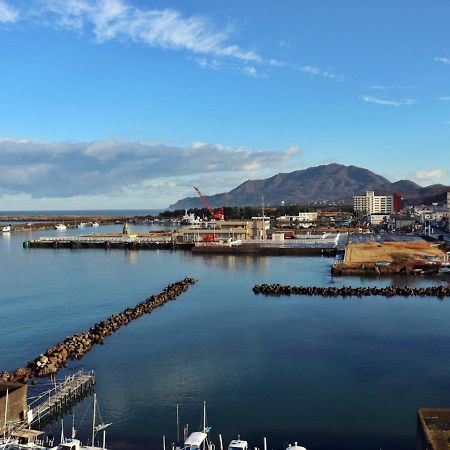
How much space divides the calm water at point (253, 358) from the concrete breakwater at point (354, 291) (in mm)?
942

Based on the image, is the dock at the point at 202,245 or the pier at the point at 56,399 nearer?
the pier at the point at 56,399

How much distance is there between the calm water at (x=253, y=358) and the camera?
26.9 feet

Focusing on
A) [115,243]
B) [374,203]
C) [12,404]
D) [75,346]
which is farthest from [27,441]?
[374,203]

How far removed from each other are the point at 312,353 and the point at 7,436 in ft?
22.0

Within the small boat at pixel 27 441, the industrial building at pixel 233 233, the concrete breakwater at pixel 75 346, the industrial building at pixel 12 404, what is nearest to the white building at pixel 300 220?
the industrial building at pixel 233 233

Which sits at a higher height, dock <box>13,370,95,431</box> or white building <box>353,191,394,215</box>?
white building <box>353,191,394,215</box>

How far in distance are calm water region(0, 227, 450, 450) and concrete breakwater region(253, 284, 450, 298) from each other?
0.94 metres

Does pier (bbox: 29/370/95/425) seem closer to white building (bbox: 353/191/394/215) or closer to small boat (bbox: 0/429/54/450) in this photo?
small boat (bbox: 0/429/54/450)

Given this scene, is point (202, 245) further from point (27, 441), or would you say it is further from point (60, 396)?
point (27, 441)

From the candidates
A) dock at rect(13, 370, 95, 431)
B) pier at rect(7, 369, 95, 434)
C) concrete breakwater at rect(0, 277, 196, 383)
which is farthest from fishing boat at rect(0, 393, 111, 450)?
concrete breakwater at rect(0, 277, 196, 383)

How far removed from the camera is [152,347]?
1244cm

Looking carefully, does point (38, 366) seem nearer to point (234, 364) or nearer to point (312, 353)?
point (234, 364)

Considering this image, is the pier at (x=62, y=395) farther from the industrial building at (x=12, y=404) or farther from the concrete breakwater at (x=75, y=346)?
the concrete breakwater at (x=75, y=346)

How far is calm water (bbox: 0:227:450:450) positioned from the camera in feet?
26.9
